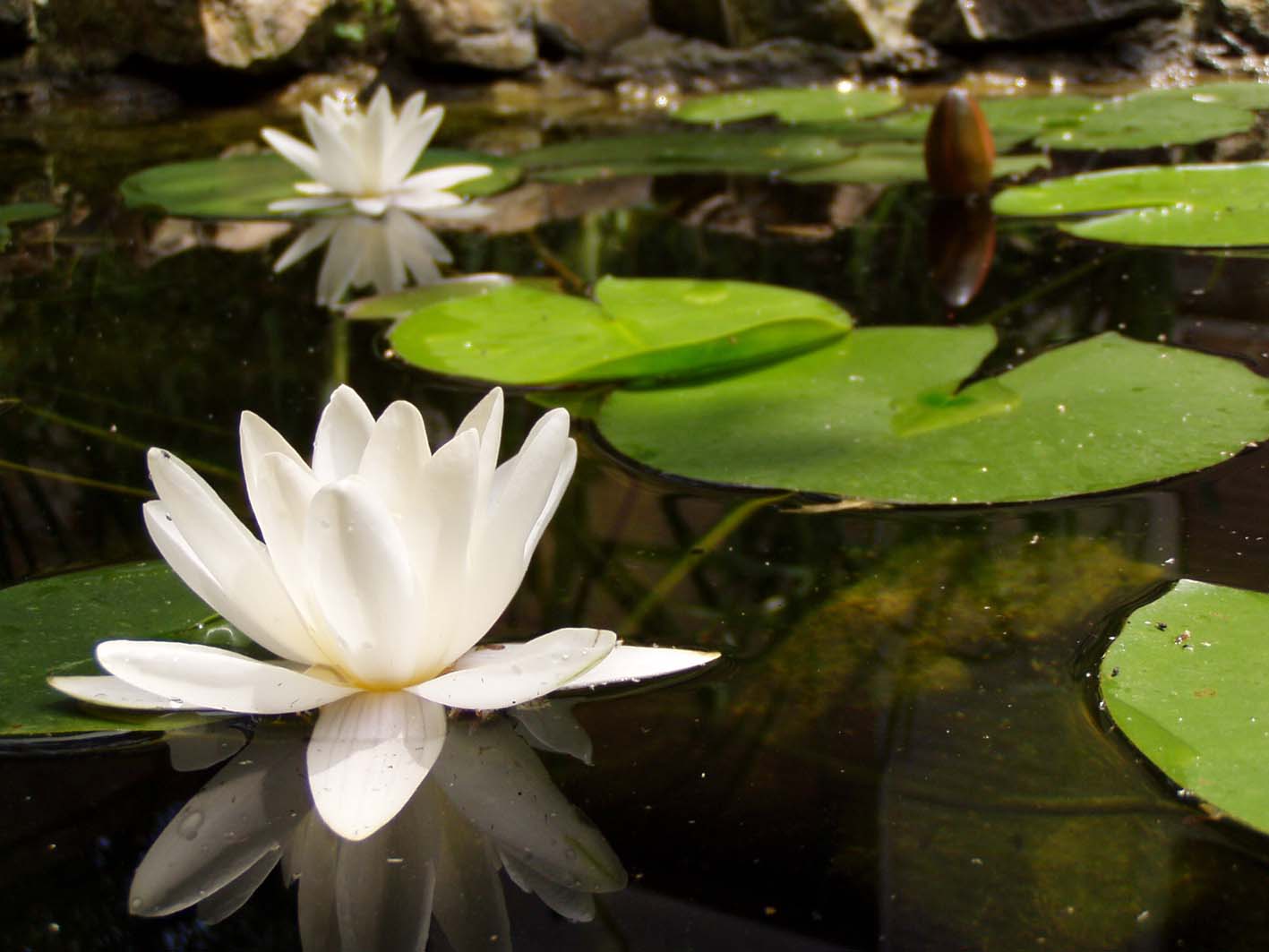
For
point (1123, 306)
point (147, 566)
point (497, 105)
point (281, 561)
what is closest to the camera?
point (281, 561)

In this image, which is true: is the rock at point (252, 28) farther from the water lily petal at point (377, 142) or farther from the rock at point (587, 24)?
the water lily petal at point (377, 142)

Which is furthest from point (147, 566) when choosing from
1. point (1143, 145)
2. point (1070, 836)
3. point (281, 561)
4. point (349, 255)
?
point (1143, 145)

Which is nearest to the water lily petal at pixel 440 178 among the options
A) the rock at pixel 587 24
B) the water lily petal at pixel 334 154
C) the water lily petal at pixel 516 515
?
the water lily petal at pixel 334 154

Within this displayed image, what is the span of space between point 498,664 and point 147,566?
0.41 meters

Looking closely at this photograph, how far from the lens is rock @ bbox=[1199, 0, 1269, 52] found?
4172 mm

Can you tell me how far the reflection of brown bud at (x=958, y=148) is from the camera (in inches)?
94.0

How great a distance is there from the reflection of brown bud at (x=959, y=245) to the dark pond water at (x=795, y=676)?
48 mm

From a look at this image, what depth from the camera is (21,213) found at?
2.64 m

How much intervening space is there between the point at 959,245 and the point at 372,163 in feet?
3.99

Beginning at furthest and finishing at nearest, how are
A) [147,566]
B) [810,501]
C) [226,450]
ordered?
[226,450] < [810,501] < [147,566]

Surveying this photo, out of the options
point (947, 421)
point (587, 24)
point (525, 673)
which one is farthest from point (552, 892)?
point (587, 24)

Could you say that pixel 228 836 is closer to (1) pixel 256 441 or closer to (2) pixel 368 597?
(2) pixel 368 597

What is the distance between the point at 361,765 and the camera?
793mm

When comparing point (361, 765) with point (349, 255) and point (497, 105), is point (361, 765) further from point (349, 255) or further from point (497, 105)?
point (497, 105)
